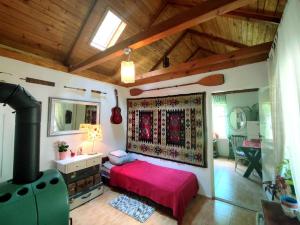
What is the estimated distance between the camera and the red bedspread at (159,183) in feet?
7.24

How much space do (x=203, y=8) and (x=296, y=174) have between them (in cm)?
153

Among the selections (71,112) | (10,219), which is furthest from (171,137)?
(10,219)

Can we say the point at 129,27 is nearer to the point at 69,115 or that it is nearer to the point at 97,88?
the point at 97,88

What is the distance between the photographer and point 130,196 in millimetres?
2801

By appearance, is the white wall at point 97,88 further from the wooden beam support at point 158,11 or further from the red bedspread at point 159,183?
the wooden beam support at point 158,11

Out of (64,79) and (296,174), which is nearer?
(296,174)

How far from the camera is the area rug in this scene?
224 centimetres

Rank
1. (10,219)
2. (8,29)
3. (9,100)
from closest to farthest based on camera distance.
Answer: (10,219) → (9,100) → (8,29)

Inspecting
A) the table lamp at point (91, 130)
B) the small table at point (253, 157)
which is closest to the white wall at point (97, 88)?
the table lamp at point (91, 130)

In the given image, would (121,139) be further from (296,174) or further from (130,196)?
(296,174)

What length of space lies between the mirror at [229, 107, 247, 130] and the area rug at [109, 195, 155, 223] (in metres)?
4.31

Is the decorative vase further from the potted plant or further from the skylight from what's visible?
the skylight

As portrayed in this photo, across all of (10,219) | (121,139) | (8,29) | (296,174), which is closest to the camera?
(296,174)

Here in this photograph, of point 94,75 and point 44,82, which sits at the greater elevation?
point 94,75
